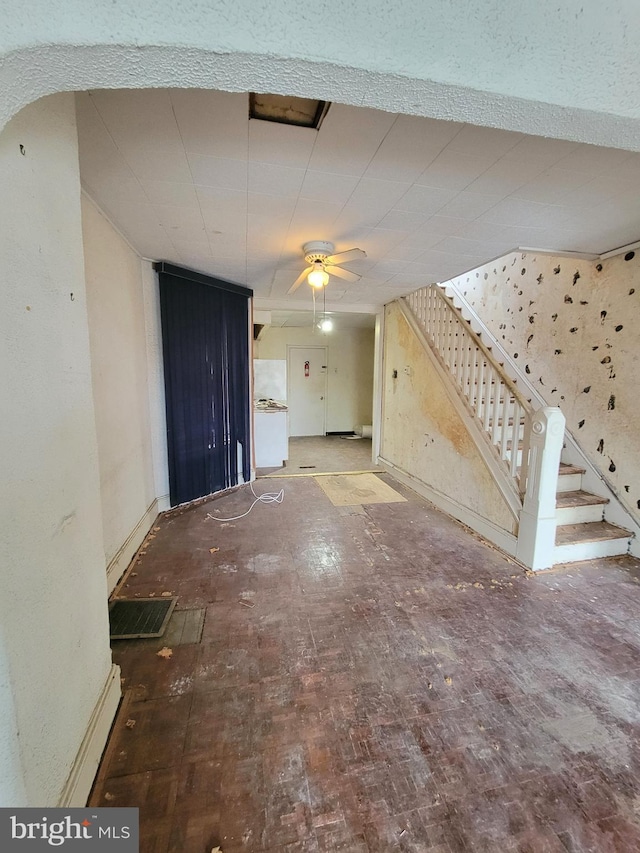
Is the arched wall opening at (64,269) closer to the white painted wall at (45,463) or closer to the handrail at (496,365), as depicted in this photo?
the white painted wall at (45,463)

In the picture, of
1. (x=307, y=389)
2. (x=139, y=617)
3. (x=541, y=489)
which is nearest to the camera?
(x=139, y=617)

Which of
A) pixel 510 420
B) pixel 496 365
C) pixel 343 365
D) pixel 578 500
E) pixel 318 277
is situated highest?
pixel 318 277

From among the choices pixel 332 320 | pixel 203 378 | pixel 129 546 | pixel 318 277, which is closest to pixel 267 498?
pixel 203 378

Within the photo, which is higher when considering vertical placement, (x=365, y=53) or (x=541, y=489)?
(x=365, y=53)

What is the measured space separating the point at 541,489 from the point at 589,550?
2.49ft

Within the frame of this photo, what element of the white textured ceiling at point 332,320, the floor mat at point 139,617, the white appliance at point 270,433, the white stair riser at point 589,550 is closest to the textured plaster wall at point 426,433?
the white stair riser at point 589,550

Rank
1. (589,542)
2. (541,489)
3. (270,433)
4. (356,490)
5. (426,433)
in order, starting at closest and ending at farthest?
(541,489) < (589,542) < (426,433) < (356,490) < (270,433)

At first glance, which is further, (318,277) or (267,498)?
(267,498)

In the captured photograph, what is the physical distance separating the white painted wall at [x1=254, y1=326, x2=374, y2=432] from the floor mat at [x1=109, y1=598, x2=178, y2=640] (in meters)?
5.81

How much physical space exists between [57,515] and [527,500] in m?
2.80

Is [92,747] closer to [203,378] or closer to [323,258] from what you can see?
[323,258]

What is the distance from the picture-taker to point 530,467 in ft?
8.43

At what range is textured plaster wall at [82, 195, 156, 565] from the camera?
2193mm

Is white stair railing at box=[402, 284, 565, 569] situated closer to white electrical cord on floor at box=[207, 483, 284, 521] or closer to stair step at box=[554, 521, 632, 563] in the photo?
stair step at box=[554, 521, 632, 563]
